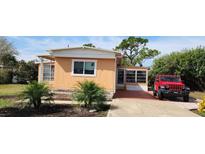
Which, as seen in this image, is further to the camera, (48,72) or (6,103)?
(48,72)

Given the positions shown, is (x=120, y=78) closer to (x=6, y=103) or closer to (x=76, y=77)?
(x=76, y=77)

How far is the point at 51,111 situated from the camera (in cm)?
1302

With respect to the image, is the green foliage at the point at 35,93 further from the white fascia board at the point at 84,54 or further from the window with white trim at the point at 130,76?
the window with white trim at the point at 130,76

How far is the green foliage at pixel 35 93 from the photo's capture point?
13258mm

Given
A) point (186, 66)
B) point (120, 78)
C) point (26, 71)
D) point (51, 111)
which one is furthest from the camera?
point (120, 78)

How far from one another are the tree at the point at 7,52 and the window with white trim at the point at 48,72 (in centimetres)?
220

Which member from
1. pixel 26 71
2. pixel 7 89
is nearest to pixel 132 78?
pixel 26 71

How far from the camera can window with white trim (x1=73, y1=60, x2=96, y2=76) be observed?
19.3 metres

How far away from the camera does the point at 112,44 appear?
22438 millimetres

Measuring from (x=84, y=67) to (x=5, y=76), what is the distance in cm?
481

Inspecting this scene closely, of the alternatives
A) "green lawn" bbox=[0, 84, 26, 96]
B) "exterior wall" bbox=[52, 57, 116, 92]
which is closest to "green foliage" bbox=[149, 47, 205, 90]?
"exterior wall" bbox=[52, 57, 116, 92]

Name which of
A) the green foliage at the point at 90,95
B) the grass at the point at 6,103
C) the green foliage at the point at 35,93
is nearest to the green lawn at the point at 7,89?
the grass at the point at 6,103
